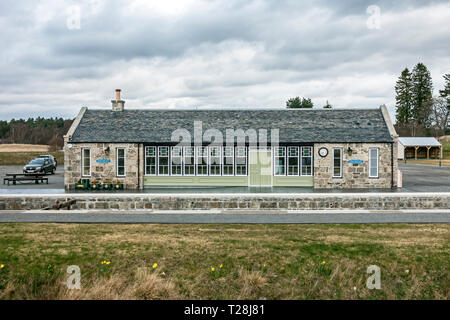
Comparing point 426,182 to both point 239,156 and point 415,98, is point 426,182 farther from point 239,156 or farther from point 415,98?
point 415,98

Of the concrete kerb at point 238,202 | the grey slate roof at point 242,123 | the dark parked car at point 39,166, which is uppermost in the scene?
the grey slate roof at point 242,123

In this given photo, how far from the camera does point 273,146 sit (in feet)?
84.3

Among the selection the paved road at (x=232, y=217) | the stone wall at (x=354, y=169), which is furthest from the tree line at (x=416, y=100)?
the paved road at (x=232, y=217)

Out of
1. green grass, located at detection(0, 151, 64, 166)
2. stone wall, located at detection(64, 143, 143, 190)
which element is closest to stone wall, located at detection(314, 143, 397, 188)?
stone wall, located at detection(64, 143, 143, 190)

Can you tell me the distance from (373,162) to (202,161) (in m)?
10.4

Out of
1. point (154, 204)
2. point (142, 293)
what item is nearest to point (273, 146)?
point (154, 204)

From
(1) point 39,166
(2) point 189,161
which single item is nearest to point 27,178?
(1) point 39,166

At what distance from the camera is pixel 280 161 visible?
84.1 ft

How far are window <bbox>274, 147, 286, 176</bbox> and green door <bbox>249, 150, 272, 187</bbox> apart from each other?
377 mm

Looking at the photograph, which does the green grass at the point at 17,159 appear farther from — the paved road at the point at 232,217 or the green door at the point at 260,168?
the paved road at the point at 232,217

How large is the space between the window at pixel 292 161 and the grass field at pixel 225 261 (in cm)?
1292

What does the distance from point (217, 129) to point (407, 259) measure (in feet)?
58.5

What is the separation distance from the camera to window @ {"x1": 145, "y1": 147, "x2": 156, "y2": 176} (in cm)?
2575

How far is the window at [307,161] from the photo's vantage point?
25406mm
